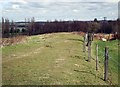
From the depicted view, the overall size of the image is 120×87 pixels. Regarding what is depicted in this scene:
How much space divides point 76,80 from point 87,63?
203 inches

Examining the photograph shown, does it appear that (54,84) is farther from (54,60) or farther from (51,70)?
(54,60)

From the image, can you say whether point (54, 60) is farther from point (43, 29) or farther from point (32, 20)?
point (32, 20)

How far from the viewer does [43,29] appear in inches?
4092

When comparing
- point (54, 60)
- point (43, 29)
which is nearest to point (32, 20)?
point (43, 29)

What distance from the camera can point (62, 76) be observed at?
1260cm

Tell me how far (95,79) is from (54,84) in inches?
96.9

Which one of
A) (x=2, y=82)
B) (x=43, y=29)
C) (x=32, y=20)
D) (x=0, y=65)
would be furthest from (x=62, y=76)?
(x=32, y=20)

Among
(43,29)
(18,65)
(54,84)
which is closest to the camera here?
(54,84)

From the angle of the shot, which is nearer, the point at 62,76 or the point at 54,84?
the point at 54,84

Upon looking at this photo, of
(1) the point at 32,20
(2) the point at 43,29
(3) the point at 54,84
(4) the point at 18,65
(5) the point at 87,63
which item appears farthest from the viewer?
(1) the point at 32,20

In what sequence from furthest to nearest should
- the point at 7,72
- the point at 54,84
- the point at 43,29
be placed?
the point at 43,29
the point at 7,72
the point at 54,84

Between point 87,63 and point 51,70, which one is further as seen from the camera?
point 87,63

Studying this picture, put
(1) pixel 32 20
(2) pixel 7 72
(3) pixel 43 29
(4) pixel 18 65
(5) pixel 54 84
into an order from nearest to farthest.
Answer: (5) pixel 54 84 < (2) pixel 7 72 < (4) pixel 18 65 < (3) pixel 43 29 < (1) pixel 32 20

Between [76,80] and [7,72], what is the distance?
3.30 m
